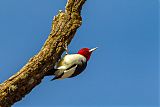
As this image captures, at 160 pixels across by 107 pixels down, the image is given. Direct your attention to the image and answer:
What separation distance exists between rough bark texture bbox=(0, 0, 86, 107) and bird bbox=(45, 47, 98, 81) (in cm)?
12

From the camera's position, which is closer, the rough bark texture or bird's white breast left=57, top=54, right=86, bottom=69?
the rough bark texture

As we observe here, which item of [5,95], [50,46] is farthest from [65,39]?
[5,95]

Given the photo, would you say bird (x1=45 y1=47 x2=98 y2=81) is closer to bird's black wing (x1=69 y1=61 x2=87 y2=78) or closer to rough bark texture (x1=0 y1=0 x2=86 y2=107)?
bird's black wing (x1=69 y1=61 x2=87 y2=78)

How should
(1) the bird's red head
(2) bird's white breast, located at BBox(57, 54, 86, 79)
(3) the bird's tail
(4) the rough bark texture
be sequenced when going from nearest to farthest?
1. (4) the rough bark texture
2. (3) the bird's tail
3. (2) bird's white breast, located at BBox(57, 54, 86, 79)
4. (1) the bird's red head

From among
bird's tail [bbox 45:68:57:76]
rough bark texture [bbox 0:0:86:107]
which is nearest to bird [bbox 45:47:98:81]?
bird's tail [bbox 45:68:57:76]

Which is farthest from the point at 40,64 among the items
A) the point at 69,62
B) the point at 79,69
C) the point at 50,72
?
the point at 79,69

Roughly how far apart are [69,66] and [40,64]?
0.46m

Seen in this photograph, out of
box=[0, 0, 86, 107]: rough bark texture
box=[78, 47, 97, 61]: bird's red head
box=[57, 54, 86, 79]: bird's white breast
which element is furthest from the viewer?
box=[78, 47, 97, 61]: bird's red head

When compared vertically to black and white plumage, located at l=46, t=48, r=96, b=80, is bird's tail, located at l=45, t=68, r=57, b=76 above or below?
below

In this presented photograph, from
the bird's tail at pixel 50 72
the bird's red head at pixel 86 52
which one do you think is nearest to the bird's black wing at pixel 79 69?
the bird's red head at pixel 86 52

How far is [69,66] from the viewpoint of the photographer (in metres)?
5.59

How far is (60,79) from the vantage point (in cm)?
563

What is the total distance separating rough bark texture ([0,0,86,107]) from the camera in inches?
208

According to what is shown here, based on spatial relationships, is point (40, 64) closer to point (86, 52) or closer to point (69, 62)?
point (69, 62)
